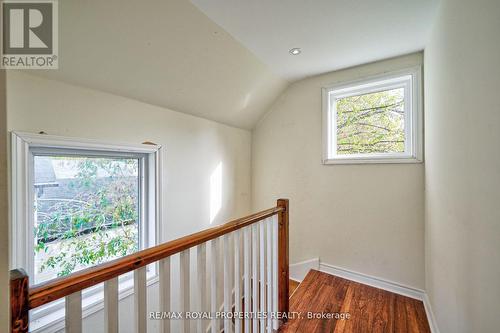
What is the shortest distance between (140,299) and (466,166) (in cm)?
153

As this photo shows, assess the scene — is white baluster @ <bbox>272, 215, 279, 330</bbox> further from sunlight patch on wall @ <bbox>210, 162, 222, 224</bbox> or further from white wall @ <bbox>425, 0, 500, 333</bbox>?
sunlight patch on wall @ <bbox>210, 162, 222, 224</bbox>

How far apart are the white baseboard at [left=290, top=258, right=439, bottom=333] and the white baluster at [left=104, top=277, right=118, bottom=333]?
6.66 ft

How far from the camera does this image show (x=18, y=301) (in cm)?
51

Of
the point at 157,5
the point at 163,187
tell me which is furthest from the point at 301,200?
the point at 157,5

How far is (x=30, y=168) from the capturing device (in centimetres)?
137

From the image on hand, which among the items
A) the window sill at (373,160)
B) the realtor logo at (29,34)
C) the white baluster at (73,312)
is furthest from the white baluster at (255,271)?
the realtor logo at (29,34)

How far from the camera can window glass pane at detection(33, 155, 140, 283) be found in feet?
4.83

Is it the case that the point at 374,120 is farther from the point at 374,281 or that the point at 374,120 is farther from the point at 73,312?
the point at 73,312

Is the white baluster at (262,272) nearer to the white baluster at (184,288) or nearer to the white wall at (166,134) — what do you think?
the white baluster at (184,288)

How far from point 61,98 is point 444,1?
2488 millimetres

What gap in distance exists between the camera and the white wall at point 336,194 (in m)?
2.12

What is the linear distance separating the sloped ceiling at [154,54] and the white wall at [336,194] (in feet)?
2.52

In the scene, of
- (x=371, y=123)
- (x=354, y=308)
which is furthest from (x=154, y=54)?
(x=354, y=308)

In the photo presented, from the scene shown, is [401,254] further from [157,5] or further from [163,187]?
[157,5]
